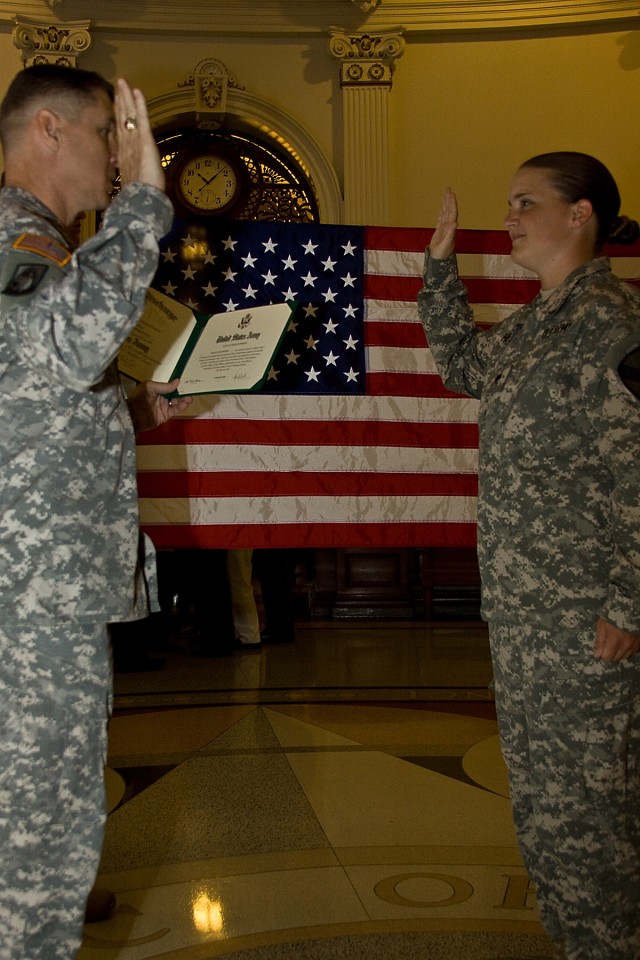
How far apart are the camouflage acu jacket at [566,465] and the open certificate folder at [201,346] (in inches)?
20.6

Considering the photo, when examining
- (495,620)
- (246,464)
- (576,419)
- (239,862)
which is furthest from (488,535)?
(246,464)

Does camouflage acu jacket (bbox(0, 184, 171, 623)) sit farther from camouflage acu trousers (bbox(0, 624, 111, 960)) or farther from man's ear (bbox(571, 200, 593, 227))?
man's ear (bbox(571, 200, 593, 227))

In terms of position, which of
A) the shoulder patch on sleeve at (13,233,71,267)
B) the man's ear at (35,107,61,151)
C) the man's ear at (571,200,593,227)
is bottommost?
the shoulder patch on sleeve at (13,233,71,267)

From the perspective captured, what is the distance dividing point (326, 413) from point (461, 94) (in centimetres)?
443

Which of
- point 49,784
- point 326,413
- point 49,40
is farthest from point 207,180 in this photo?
point 49,784

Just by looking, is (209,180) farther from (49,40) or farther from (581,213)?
(581,213)

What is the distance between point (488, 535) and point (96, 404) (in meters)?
0.82

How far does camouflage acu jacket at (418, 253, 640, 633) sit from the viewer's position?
168 cm

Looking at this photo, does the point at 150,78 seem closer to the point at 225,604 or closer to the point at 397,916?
the point at 225,604

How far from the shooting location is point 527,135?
6945 mm

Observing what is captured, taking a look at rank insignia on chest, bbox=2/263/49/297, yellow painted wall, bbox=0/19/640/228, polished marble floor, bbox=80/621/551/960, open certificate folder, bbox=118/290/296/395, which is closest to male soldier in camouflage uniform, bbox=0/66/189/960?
rank insignia on chest, bbox=2/263/49/297

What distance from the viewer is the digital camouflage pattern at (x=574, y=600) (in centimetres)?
170

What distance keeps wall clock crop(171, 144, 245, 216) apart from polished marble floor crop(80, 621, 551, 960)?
376 centimetres

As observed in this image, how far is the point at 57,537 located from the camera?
1452mm
